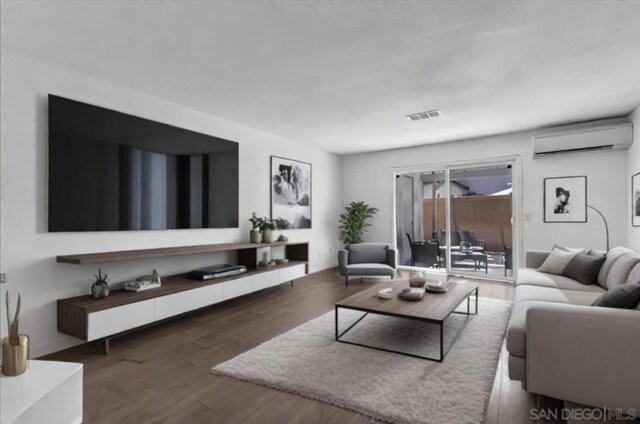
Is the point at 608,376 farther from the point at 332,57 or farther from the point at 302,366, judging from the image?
the point at 332,57

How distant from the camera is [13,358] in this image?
158cm

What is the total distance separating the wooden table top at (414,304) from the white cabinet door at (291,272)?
1.75 metres

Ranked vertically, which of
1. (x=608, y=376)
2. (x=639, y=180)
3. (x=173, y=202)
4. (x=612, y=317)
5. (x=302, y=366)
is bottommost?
(x=302, y=366)

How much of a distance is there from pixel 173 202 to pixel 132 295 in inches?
47.3

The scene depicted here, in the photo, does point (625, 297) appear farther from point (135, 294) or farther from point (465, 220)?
point (465, 220)

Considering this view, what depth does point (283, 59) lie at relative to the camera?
2.83 metres

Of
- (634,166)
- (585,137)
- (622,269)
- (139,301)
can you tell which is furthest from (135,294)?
(634,166)

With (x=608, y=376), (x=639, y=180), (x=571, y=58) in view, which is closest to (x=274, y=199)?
(x=571, y=58)

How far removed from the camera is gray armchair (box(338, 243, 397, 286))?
205 inches

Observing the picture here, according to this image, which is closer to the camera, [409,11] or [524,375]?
[524,375]

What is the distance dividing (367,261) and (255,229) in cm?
Answer: 206

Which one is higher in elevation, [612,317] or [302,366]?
[612,317]

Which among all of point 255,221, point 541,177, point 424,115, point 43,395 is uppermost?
point 424,115

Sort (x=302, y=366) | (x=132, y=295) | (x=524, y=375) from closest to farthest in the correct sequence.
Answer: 1. (x=524, y=375)
2. (x=302, y=366)
3. (x=132, y=295)
